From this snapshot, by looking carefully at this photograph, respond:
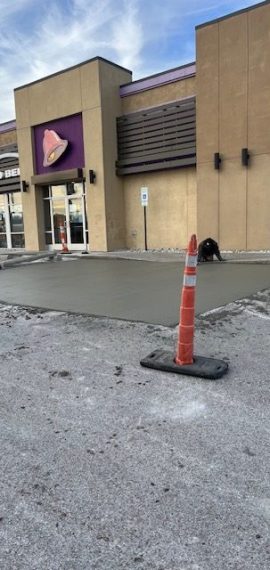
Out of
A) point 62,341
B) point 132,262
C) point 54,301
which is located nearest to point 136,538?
point 62,341

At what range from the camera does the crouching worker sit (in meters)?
13.0

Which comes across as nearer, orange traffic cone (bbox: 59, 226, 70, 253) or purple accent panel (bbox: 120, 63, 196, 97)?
purple accent panel (bbox: 120, 63, 196, 97)

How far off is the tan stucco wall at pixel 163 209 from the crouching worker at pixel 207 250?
4241mm

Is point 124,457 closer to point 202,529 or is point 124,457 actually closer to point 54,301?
point 202,529

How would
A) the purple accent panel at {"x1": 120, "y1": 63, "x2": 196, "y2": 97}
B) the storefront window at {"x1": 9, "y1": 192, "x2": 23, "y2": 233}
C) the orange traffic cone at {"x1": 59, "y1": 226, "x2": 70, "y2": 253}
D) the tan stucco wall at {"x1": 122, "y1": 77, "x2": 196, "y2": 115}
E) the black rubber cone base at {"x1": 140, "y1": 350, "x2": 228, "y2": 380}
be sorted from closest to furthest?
1. the black rubber cone base at {"x1": 140, "y1": 350, "x2": 228, "y2": 380}
2. the purple accent panel at {"x1": 120, "y1": 63, "x2": 196, "y2": 97}
3. the tan stucco wall at {"x1": 122, "y1": 77, "x2": 196, "y2": 115}
4. the orange traffic cone at {"x1": 59, "y1": 226, "x2": 70, "y2": 253}
5. the storefront window at {"x1": 9, "y1": 192, "x2": 23, "y2": 233}

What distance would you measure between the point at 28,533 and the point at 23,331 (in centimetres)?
410

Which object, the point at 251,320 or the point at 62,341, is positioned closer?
the point at 62,341

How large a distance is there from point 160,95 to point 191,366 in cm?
1511

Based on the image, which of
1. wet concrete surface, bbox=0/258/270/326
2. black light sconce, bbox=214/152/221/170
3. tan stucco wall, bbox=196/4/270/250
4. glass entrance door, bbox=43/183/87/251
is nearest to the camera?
wet concrete surface, bbox=0/258/270/326

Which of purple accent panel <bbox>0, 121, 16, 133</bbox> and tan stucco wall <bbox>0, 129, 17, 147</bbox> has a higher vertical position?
purple accent panel <bbox>0, 121, 16, 133</bbox>

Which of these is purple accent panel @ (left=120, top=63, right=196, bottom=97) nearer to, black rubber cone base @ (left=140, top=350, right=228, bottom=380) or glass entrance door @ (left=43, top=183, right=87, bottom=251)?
glass entrance door @ (left=43, top=183, right=87, bottom=251)

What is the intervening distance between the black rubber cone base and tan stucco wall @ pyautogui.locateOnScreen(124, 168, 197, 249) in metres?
13.1

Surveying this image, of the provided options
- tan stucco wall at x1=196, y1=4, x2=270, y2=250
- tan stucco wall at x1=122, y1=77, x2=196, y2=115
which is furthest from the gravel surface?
tan stucco wall at x1=122, y1=77, x2=196, y2=115

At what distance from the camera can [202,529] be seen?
2287mm
